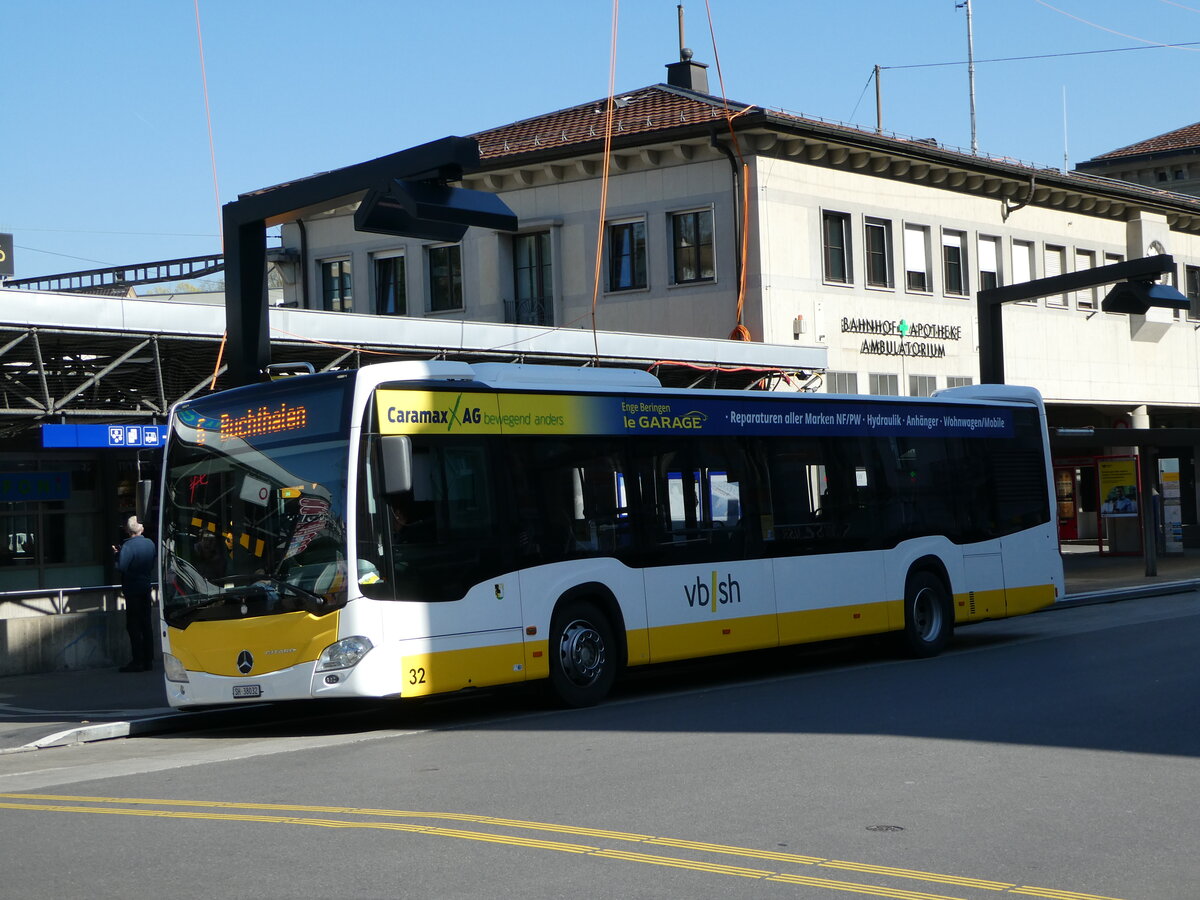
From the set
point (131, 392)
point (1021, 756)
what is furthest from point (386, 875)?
point (131, 392)

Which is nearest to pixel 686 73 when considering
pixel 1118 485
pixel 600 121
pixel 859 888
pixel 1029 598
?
pixel 600 121

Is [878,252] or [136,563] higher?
[878,252]

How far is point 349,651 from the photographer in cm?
1175

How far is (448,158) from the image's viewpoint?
1358 centimetres

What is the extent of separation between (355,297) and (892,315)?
13.0 metres

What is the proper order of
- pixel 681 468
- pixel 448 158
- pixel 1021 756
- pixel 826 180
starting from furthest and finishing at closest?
pixel 826 180 < pixel 681 468 < pixel 448 158 < pixel 1021 756

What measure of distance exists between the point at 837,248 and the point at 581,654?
21.2 metres

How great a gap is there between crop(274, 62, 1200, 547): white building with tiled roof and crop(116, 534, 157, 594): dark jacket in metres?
12.4

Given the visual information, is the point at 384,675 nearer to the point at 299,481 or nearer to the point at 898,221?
the point at 299,481

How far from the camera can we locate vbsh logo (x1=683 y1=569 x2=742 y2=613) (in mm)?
14453

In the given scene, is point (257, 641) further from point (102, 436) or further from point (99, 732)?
point (102, 436)

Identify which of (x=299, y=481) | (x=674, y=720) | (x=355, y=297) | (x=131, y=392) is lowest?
(x=674, y=720)

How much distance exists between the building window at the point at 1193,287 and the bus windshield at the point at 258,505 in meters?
36.5

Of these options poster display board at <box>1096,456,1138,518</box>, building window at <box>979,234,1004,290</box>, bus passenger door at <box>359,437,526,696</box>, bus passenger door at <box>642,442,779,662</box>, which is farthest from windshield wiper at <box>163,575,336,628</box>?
building window at <box>979,234,1004,290</box>
